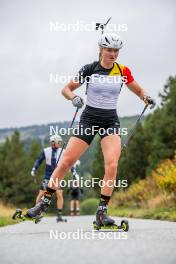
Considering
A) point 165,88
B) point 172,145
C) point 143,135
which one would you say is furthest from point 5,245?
point 143,135

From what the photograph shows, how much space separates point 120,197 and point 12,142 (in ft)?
181

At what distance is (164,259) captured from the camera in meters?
4.60

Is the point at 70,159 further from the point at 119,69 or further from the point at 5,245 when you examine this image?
the point at 5,245

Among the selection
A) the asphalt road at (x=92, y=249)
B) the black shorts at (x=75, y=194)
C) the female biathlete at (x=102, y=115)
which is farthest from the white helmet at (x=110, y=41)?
the black shorts at (x=75, y=194)

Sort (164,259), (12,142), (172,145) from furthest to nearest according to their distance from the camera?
(12,142) → (172,145) → (164,259)

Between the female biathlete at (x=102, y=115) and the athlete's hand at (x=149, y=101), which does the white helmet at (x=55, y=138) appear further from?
the female biathlete at (x=102, y=115)

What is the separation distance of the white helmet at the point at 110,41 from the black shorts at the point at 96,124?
29.8 inches

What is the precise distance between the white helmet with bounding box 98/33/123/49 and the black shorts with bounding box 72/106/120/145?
2.48 ft

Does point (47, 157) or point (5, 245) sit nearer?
point (5, 245)

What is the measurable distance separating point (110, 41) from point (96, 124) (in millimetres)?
988

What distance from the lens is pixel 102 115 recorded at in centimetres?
744

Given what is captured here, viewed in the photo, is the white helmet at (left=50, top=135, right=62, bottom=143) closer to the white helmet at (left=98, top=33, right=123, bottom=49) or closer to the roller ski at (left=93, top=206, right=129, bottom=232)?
the roller ski at (left=93, top=206, right=129, bottom=232)

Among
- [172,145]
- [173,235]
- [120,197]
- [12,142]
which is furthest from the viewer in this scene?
[12,142]

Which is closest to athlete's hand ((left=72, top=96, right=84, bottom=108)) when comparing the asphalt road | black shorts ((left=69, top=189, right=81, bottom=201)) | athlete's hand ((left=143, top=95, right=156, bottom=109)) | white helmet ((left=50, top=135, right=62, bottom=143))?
athlete's hand ((left=143, top=95, right=156, bottom=109))
